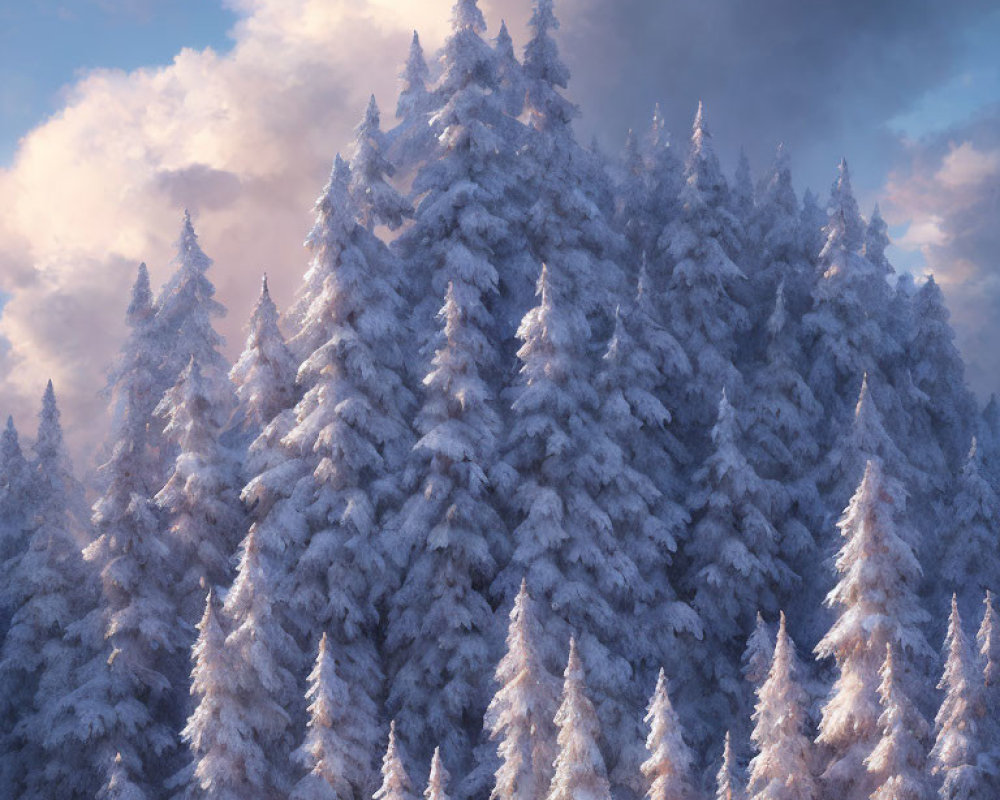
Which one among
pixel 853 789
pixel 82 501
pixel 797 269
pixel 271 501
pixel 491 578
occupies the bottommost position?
pixel 853 789

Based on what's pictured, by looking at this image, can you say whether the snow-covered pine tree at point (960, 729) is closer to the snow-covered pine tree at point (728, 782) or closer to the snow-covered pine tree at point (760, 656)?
the snow-covered pine tree at point (728, 782)

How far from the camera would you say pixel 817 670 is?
25.5m

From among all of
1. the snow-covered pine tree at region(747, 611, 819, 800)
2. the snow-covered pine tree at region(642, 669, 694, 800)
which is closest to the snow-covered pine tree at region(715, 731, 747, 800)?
the snow-covered pine tree at region(747, 611, 819, 800)

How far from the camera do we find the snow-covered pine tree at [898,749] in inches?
687

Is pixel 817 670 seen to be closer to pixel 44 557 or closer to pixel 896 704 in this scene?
pixel 896 704

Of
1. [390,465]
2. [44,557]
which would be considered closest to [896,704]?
[390,465]

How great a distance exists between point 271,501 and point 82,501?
1038cm

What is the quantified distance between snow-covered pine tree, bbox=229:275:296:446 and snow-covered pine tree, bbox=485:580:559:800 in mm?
10127

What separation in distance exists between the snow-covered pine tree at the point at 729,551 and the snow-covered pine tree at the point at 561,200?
5683 millimetres

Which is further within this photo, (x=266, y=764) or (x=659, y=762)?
(x=266, y=764)

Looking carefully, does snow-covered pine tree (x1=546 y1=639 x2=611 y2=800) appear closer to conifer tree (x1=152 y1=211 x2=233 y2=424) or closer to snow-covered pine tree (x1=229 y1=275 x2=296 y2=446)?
snow-covered pine tree (x1=229 y1=275 x2=296 y2=446)

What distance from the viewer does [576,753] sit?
17.9 meters

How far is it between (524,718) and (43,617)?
17546 millimetres

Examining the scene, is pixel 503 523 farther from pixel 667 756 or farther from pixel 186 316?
pixel 186 316
